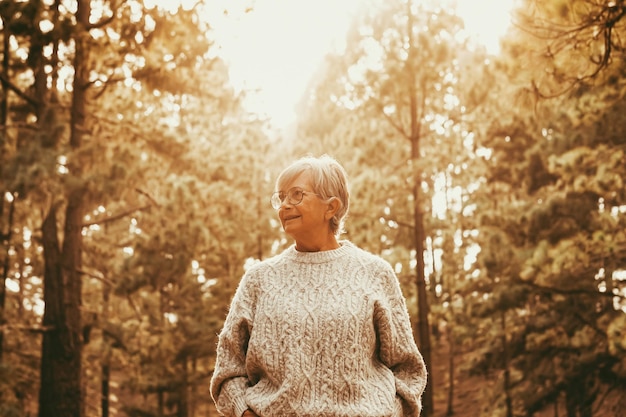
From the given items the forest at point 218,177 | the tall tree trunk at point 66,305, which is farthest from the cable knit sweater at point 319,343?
the tall tree trunk at point 66,305

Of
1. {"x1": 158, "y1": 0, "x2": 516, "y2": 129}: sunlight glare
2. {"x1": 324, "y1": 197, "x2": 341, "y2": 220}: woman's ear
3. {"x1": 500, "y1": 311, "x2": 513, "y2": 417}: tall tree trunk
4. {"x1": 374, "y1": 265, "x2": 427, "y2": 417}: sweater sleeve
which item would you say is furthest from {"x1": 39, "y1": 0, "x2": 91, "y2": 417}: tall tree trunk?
{"x1": 374, "y1": 265, "x2": 427, "y2": 417}: sweater sleeve

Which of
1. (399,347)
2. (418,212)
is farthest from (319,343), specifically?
(418,212)

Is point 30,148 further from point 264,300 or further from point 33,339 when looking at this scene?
point 33,339

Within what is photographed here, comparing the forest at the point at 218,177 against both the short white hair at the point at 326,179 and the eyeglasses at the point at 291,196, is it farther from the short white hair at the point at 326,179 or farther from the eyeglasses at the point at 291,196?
the eyeglasses at the point at 291,196

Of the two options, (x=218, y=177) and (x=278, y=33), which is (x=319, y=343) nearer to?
(x=218, y=177)

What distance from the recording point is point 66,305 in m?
12.0

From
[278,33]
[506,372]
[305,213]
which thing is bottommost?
[506,372]

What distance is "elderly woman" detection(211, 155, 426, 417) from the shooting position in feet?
8.98

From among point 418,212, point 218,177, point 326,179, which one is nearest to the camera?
point 326,179

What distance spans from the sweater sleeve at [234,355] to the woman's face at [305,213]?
0.25 meters

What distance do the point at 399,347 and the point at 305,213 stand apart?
0.59m

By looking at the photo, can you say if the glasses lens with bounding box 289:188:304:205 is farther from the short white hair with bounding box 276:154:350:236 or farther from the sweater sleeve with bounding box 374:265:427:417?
the sweater sleeve with bounding box 374:265:427:417

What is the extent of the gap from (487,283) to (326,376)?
14.2 metres

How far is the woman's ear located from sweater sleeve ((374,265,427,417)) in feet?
0.92
